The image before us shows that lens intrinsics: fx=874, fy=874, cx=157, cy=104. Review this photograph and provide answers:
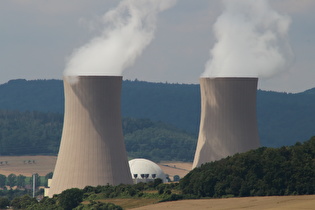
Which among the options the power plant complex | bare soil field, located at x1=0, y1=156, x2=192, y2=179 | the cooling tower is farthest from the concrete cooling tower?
bare soil field, located at x1=0, y1=156, x2=192, y2=179

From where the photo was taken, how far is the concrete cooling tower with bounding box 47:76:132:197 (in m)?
52.1

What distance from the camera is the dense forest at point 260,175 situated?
46.9 metres

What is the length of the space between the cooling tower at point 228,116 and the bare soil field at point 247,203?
9.41m

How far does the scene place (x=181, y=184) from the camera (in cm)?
5141

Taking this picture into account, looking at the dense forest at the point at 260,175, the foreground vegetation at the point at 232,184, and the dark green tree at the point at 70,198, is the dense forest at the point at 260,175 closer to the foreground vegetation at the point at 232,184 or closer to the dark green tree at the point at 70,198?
the foreground vegetation at the point at 232,184

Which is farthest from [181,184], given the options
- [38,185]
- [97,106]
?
[38,185]

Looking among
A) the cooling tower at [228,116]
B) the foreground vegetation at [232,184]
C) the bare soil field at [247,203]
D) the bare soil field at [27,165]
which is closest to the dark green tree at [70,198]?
the foreground vegetation at [232,184]

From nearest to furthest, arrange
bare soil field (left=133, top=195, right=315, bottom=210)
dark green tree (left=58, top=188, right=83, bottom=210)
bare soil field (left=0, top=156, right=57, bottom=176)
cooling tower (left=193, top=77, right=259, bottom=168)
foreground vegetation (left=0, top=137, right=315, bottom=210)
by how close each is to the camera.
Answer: bare soil field (left=133, top=195, right=315, bottom=210) → foreground vegetation (left=0, top=137, right=315, bottom=210) → dark green tree (left=58, top=188, right=83, bottom=210) → cooling tower (left=193, top=77, right=259, bottom=168) → bare soil field (left=0, top=156, right=57, bottom=176)

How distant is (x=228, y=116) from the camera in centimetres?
5559

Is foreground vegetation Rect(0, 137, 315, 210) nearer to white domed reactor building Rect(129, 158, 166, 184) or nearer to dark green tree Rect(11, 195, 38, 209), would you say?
dark green tree Rect(11, 195, 38, 209)

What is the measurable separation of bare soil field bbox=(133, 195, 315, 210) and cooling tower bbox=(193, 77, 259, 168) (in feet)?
30.9

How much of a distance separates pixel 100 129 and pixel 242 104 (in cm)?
918

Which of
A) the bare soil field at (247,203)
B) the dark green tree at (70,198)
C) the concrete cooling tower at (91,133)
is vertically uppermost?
the concrete cooling tower at (91,133)

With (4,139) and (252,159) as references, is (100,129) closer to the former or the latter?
(252,159)
